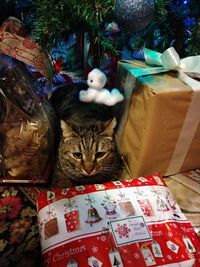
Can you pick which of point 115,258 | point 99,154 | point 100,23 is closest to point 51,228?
point 115,258

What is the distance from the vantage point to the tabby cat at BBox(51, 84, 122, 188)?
75cm

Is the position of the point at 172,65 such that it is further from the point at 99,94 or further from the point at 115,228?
the point at 115,228

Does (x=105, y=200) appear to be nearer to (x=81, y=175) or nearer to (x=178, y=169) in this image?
(x=81, y=175)

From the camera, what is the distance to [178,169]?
34.7 inches

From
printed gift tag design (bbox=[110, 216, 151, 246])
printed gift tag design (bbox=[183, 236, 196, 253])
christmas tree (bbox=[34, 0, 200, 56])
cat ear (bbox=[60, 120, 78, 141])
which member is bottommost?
printed gift tag design (bbox=[183, 236, 196, 253])

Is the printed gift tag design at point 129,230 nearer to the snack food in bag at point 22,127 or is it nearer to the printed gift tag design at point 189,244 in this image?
the printed gift tag design at point 189,244

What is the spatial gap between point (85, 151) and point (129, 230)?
0.25 meters

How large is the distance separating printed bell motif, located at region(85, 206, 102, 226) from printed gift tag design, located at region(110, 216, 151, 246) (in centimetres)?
3

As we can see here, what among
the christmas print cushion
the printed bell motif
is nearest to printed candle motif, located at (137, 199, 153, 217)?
the christmas print cushion

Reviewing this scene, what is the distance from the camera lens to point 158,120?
0.72 metres

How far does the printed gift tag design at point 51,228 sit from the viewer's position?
582 mm

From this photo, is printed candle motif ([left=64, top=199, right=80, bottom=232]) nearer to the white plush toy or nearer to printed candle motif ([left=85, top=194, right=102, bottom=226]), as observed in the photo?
printed candle motif ([left=85, top=194, right=102, bottom=226])

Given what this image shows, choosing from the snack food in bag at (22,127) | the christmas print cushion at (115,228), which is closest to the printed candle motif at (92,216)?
the christmas print cushion at (115,228)

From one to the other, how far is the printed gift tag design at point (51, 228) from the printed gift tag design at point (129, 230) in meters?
0.13
